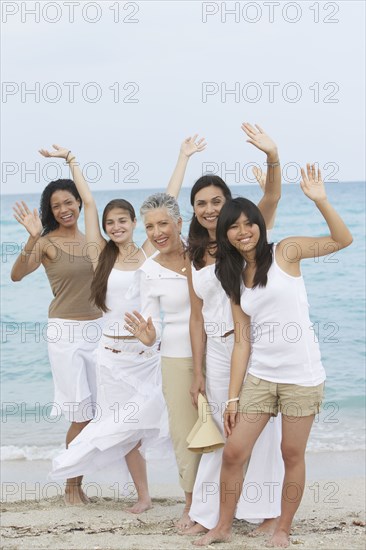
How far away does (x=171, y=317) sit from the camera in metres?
5.15

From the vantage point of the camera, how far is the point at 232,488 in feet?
15.8

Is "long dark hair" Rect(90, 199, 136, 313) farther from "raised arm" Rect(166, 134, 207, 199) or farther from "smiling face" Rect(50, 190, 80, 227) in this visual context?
"smiling face" Rect(50, 190, 80, 227)

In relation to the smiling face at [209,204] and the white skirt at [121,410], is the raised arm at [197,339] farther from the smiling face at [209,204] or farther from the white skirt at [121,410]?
the white skirt at [121,410]

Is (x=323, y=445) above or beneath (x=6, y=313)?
beneath

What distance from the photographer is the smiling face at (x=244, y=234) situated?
4602 mm

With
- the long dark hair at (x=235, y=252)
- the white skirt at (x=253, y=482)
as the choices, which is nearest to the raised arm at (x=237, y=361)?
the long dark hair at (x=235, y=252)

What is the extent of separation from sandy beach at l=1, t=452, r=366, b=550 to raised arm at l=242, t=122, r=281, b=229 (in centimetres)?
192

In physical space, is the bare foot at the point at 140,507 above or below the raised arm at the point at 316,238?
below

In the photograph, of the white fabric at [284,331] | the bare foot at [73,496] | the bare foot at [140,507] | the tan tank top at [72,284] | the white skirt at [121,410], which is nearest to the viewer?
the white fabric at [284,331]

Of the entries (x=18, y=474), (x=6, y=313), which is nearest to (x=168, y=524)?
(x=18, y=474)

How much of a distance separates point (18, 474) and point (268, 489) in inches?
142

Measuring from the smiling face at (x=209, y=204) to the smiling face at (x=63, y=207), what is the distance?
1.41 metres

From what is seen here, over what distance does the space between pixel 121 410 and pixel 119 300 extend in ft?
2.51

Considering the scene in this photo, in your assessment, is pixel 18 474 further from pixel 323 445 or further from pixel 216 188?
pixel 216 188
